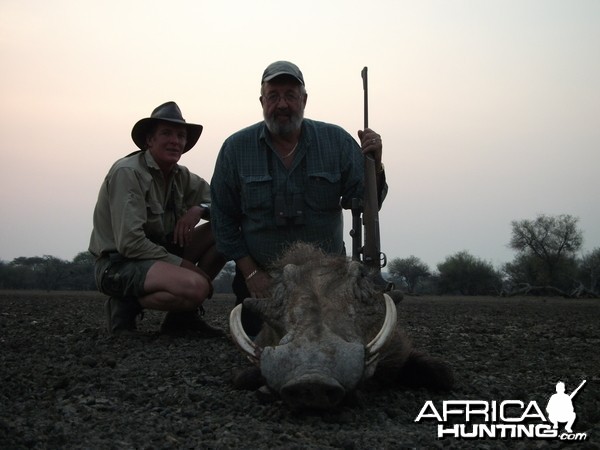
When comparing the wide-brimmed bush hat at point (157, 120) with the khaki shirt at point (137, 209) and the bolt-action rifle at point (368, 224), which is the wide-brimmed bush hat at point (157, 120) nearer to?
the khaki shirt at point (137, 209)

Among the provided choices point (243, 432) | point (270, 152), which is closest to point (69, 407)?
point (243, 432)

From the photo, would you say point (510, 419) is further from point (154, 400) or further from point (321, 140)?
point (321, 140)

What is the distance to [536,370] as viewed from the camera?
521 centimetres

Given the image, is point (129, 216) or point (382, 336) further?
point (129, 216)

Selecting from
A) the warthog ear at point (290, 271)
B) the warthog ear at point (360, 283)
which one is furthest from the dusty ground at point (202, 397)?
the warthog ear at point (290, 271)

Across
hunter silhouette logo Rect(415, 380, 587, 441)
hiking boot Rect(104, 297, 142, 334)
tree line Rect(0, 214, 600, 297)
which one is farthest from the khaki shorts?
tree line Rect(0, 214, 600, 297)

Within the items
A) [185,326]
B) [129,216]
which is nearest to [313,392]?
[129,216]

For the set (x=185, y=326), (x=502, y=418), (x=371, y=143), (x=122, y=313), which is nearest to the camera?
(x=502, y=418)

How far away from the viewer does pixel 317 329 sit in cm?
343

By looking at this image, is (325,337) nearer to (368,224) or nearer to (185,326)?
(368,224)

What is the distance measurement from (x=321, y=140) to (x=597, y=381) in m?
2.66

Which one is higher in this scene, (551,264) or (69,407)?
(551,264)

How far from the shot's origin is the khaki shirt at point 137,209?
597cm

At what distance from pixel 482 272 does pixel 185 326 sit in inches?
1207
